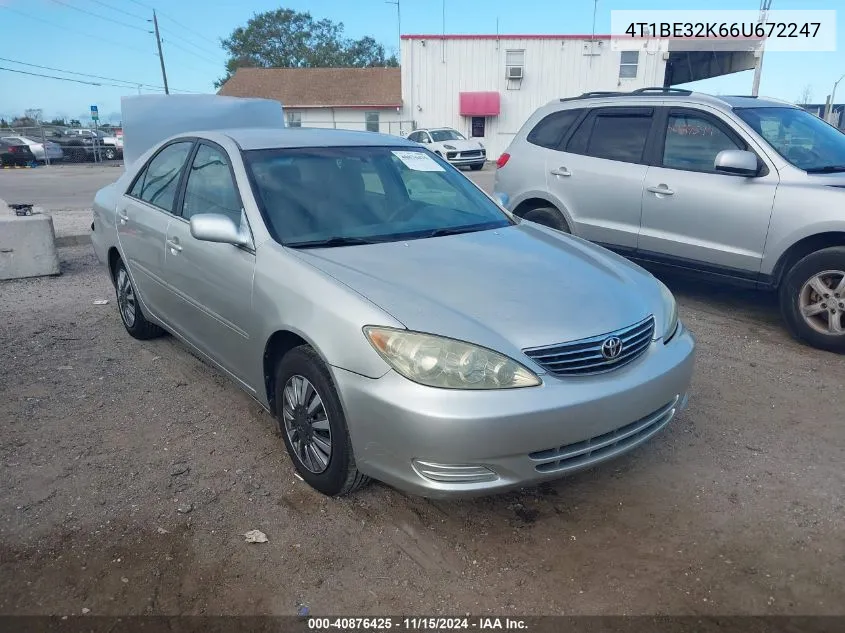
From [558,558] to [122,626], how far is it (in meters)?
1.64

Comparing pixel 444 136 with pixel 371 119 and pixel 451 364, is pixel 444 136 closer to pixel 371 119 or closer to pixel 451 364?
pixel 371 119

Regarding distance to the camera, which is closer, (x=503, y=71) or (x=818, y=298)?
(x=818, y=298)

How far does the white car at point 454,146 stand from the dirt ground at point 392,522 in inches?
885

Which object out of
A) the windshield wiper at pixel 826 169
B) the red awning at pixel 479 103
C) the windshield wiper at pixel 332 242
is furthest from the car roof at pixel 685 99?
the red awning at pixel 479 103

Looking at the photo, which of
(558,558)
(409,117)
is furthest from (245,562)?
(409,117)

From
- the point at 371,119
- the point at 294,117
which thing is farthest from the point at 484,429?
the point at 294,117

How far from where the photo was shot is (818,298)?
4801 mm

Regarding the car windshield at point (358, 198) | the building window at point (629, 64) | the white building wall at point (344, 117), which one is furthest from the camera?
the white building wall at point (344, 117)

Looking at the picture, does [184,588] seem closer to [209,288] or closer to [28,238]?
[209,288]

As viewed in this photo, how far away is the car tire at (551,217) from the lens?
257 inches

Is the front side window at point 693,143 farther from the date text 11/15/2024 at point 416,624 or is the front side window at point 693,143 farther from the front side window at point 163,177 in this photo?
the date text 11/15/2024 at point 416,624

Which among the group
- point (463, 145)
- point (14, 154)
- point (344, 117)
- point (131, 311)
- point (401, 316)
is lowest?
point (14, 154)

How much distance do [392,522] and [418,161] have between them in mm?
2288

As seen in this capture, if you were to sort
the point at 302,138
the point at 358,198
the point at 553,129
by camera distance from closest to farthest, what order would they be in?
the point at 358,198 < the point at 302,138 < the point at 553,129
